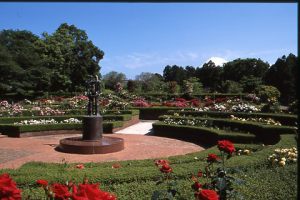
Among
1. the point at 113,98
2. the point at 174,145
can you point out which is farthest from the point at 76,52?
the point at 174,145

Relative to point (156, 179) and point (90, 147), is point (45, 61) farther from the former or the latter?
point (156, 179)

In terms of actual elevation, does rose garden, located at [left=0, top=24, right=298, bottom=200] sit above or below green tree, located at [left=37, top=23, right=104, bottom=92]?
below

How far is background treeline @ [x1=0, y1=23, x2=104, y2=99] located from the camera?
35531mm

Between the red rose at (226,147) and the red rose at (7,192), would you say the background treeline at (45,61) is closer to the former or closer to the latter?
the red rose at (226,147)

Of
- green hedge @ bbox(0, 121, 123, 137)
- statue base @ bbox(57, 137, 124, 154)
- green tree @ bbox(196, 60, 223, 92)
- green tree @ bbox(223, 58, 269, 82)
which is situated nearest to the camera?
statue base @ bbox(57, 137, 124, 154)

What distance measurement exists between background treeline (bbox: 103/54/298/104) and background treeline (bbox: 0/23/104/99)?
685 centimetres

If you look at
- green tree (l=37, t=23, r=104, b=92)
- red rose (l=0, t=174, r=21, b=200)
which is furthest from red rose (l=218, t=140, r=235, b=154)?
green tree (l=37, t=23, r=104, b=92)

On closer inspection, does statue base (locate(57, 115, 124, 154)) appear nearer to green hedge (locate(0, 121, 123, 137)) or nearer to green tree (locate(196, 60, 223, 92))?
green hedge (locate(0, 121, 123, 137))

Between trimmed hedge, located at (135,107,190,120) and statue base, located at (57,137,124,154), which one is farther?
trimmed hedge, located at (135,107,190,120)

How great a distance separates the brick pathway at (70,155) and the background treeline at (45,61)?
2303 centimetres

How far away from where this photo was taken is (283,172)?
19.6ft

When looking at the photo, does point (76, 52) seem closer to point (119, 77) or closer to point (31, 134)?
point (119, 77)

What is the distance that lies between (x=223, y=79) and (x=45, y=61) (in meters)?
36.2

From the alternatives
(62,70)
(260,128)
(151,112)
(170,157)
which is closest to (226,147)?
(170,157)
